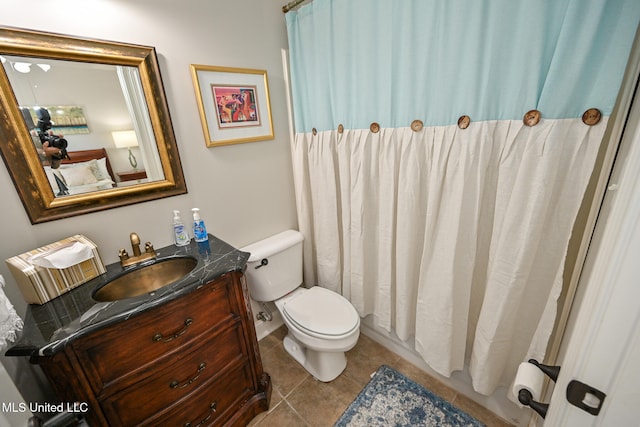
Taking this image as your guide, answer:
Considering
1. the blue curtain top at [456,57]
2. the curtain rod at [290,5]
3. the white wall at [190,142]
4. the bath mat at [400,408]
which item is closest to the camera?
the blue curtain top at [456,57]

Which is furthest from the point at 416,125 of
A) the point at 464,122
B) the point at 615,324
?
the point at 615,324

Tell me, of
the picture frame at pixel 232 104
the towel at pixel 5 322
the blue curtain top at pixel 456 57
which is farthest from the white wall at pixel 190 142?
the towel at pixel 5 322

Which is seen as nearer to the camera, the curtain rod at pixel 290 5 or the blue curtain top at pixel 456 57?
the blue curtain top at pixel 456 57

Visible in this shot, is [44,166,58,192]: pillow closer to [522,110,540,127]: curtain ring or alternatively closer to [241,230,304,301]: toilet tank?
[241,230,304,301]: toilet tank

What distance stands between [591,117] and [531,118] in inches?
5.7

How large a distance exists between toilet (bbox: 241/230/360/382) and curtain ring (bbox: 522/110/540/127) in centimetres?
118

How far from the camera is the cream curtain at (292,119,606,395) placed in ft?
2.94

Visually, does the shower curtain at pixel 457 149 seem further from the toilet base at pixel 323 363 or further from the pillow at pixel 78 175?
the pillow at pixel 78 175

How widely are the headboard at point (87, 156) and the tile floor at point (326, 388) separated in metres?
1.45

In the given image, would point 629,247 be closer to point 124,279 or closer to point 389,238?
point 389,238

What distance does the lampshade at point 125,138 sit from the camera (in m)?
1.15

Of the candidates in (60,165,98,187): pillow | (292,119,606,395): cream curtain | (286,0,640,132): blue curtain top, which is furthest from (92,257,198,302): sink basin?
(286,0,640,132): blue curtain top

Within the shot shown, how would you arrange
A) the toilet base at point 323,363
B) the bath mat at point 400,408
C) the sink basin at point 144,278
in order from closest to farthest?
the sink basin at point 144,278, the bath mat at point 400,408, the toilet base at point 323,363

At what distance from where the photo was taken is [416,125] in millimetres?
1154
